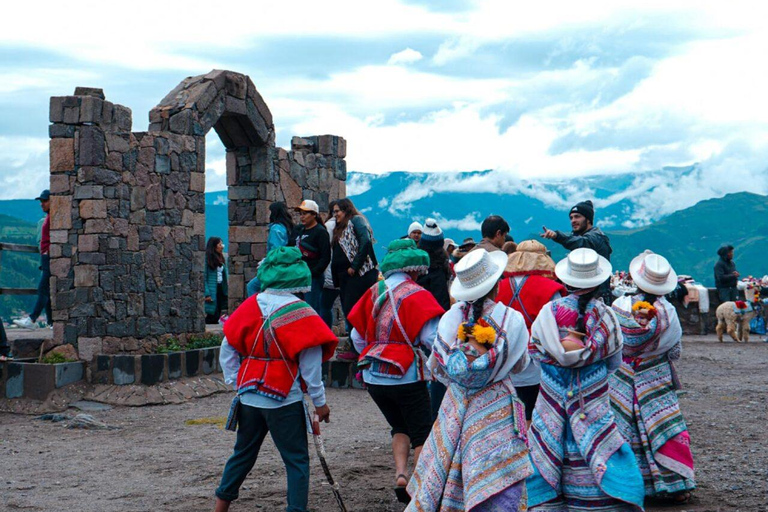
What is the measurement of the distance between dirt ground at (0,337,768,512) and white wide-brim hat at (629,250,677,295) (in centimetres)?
143

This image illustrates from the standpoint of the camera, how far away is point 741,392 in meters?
11.4

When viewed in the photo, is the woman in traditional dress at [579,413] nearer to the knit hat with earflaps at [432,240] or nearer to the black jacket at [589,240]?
the black jacket at [589,240]

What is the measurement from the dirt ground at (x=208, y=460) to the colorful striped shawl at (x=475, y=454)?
4.20 ft

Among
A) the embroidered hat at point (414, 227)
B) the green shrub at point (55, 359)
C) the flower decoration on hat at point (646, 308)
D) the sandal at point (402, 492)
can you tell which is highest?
the embroidered hat at point (414, 227)

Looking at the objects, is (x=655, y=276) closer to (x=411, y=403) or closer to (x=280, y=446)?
(x=411, y=403)

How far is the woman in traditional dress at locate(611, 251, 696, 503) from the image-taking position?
20.4 feet

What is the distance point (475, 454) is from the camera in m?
4.86

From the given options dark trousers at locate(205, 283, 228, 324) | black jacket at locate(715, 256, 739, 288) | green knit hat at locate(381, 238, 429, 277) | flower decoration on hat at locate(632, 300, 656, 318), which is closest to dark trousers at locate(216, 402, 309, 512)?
green knit hat at locate(381, 238, 429, 277)

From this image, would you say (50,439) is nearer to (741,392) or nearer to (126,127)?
(126,127)

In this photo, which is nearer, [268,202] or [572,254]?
[572,254]

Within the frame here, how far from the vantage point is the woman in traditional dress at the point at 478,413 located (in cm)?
482

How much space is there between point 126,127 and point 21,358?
10.1 ft

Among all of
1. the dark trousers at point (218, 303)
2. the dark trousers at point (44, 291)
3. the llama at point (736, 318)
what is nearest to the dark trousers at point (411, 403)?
the dark trousers at point (44, 291)

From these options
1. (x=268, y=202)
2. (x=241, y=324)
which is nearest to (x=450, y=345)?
(x=241, y=324)
